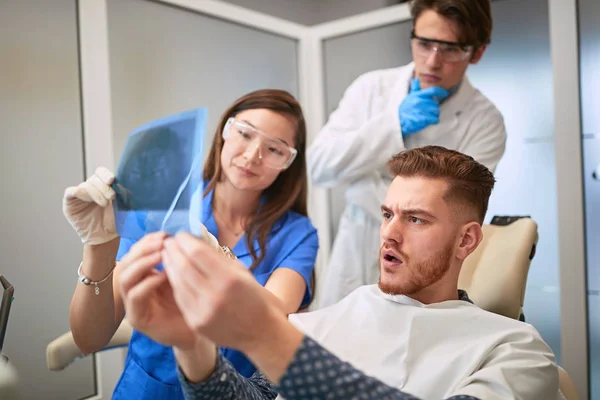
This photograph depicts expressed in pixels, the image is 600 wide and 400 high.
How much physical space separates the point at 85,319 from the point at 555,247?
A: 6.53 feet

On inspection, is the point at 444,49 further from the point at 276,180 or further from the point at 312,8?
the point at 312,8

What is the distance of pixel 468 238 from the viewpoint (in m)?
1.42

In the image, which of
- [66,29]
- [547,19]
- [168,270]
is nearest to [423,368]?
[168,270]

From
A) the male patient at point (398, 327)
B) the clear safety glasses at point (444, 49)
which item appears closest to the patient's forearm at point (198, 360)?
the male patient at point (398, 327)

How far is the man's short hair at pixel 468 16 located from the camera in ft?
Answer: 6.63

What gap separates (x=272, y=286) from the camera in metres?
1.58

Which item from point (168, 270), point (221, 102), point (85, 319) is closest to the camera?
point (168, 270)

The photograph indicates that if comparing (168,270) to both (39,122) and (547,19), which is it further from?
(547,19)

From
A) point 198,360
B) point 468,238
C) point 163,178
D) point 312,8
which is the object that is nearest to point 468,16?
point 468,238

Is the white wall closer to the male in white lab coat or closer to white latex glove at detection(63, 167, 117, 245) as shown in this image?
the male in white lab coat

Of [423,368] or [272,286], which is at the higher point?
[272,286]

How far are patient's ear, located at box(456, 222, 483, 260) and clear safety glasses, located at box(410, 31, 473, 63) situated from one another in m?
0.87

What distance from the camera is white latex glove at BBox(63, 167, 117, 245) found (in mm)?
1128

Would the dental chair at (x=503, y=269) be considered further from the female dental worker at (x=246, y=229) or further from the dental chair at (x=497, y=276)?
the female dental worker at (x=246, y=229)
